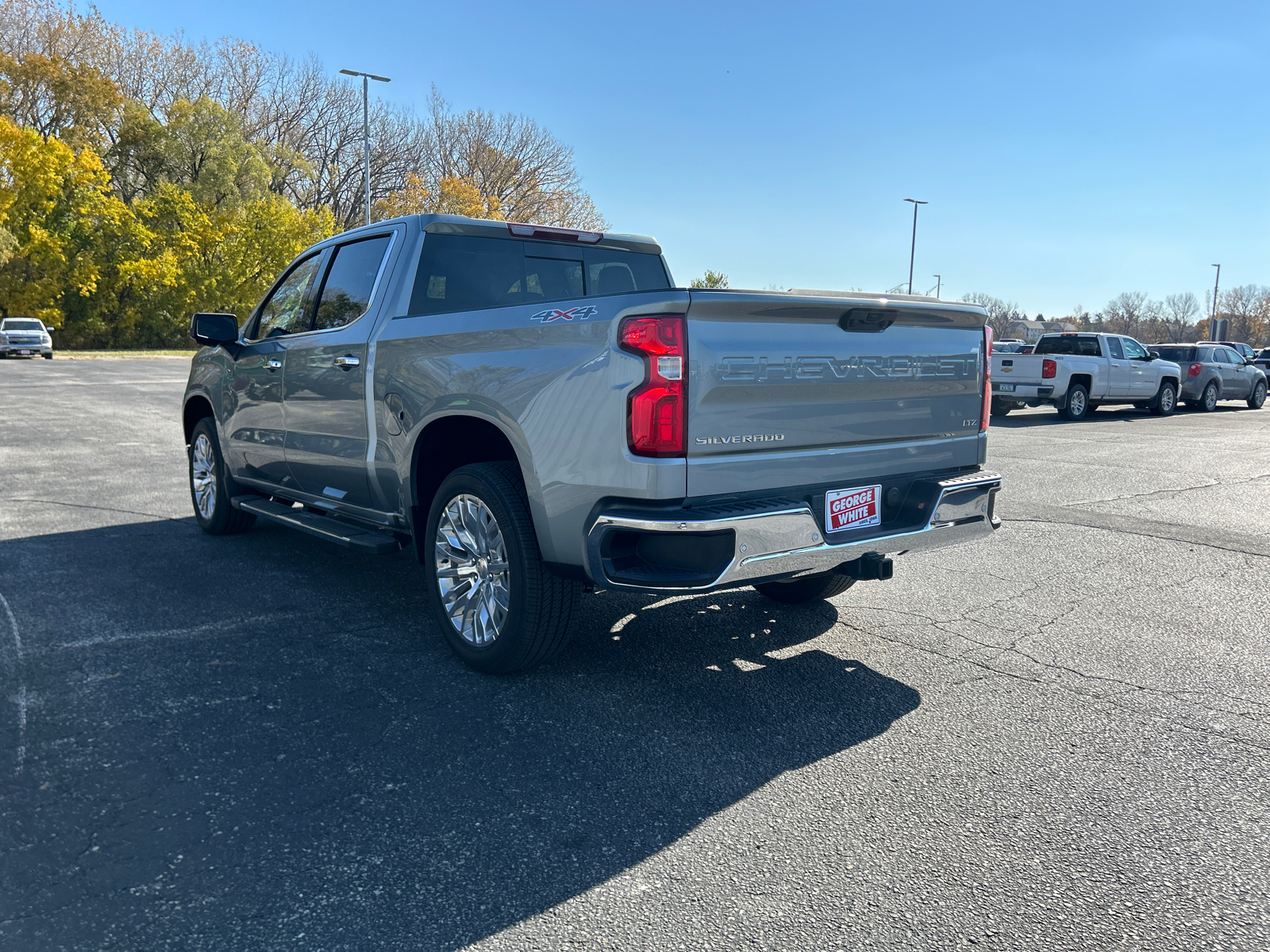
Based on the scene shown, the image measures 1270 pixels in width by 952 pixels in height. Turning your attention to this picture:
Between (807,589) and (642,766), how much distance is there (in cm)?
211

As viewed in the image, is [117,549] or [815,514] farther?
[117,549]

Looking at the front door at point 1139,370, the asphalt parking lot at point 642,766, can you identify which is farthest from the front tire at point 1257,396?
the asphalt parking lot at point 642,766

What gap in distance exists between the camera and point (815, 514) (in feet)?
12.4

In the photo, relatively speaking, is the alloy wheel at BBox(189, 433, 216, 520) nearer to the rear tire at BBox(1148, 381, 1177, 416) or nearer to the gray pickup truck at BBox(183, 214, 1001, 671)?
the gray pickup truck at BBox(183, 214, 1001, 671)

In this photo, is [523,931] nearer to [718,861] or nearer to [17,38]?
[718,861]

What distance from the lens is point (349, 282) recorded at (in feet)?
17.8

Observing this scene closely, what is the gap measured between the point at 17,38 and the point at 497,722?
60395 mm

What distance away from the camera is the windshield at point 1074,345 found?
20.2 m

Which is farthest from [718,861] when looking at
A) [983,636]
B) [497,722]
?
[983,636]

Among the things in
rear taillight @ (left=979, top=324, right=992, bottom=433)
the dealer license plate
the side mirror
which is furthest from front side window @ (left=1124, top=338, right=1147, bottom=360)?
the side mirror

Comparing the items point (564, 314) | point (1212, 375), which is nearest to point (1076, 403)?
point (1212, 375)

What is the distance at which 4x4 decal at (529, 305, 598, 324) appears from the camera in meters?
3.55

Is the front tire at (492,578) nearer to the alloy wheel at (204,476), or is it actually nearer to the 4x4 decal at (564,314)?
the 4x4 decal at (564,314)

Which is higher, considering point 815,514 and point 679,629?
point 815,514
